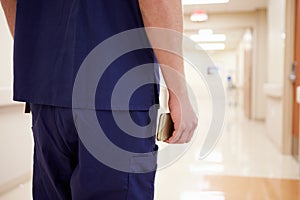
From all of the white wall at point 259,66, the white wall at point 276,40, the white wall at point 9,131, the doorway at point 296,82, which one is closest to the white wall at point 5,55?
the white wall at point 9,131

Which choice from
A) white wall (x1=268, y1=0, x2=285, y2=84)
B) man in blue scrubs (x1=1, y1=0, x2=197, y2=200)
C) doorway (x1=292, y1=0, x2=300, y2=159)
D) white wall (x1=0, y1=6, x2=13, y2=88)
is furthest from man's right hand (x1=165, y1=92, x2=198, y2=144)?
white wall (x1=268, y1=0, x2=285, y2=84)

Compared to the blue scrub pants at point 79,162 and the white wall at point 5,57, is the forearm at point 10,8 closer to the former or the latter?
the blue scrub pants at point 79,162

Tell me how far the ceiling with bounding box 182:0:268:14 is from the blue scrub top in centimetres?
616

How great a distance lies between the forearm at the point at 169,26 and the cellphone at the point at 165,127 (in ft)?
0.26

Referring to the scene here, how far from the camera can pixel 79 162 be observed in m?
0.81

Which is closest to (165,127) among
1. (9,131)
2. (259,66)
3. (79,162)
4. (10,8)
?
→ (79,162)

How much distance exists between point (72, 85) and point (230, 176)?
7.71 feet

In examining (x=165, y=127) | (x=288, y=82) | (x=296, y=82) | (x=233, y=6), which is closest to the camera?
(x=165, y=127)

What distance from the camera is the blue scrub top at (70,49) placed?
2.64 feet

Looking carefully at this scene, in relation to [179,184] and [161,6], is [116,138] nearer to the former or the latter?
[161,6]

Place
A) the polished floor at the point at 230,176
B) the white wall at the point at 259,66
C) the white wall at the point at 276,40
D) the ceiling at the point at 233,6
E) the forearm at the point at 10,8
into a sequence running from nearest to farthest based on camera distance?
the forearm at the point at 10,8, the polished floor at the point at 230,176, the white wall at the point at 276,40, the ceiling at the point at 233,6, the white wall at the point at 259,66

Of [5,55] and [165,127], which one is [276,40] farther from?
[165,127]

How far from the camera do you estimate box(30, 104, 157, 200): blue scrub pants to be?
2.61ft

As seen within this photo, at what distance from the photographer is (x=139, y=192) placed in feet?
2.67
